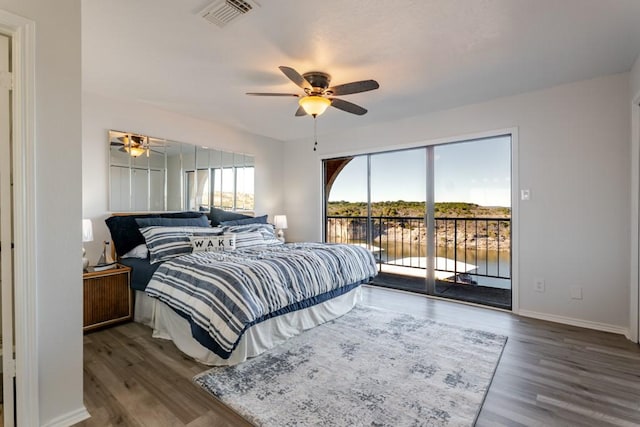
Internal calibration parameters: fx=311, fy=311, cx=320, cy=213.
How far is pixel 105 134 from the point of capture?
3576 millimetres

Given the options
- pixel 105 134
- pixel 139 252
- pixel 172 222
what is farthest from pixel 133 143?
pixel 139 252

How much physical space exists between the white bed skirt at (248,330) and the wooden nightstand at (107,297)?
0.12 m

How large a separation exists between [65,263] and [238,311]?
1.04 meters

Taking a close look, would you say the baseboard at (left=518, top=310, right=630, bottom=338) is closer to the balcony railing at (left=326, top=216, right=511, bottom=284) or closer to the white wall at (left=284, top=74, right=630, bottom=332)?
the white wall at (left=284, top=74, right=630, bottom=332)

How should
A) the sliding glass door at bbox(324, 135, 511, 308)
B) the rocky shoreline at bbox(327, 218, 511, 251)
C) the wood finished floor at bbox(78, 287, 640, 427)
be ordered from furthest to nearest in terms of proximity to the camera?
the rocky shoreline at bbox(327, 218, 511, 251) < the sliding glass door at bbox(324, 135, 511, 308) < the wood finished floor at bbox(78, 287, 640, 427)

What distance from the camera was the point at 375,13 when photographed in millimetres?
2041

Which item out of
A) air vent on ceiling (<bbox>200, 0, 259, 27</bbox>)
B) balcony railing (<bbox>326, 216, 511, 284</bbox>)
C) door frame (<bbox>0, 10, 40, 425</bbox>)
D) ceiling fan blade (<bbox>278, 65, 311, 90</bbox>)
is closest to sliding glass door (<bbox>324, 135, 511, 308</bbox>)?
balcony railing (<bbox>326, 216, 511, 284</bbox>)

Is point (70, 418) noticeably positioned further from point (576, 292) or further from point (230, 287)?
point (576, 292)

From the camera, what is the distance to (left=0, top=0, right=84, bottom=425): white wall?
1.60 m

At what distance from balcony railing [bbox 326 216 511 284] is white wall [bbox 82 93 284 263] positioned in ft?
7.53

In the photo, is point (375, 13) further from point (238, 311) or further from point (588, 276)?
point (588, 276)

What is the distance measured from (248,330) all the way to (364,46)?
2.41 m

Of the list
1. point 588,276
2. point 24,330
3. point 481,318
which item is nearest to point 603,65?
point 588,276

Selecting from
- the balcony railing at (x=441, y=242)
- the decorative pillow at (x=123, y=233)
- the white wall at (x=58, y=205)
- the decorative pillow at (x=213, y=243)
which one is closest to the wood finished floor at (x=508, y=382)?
the white wall at (x=58, y=205)
